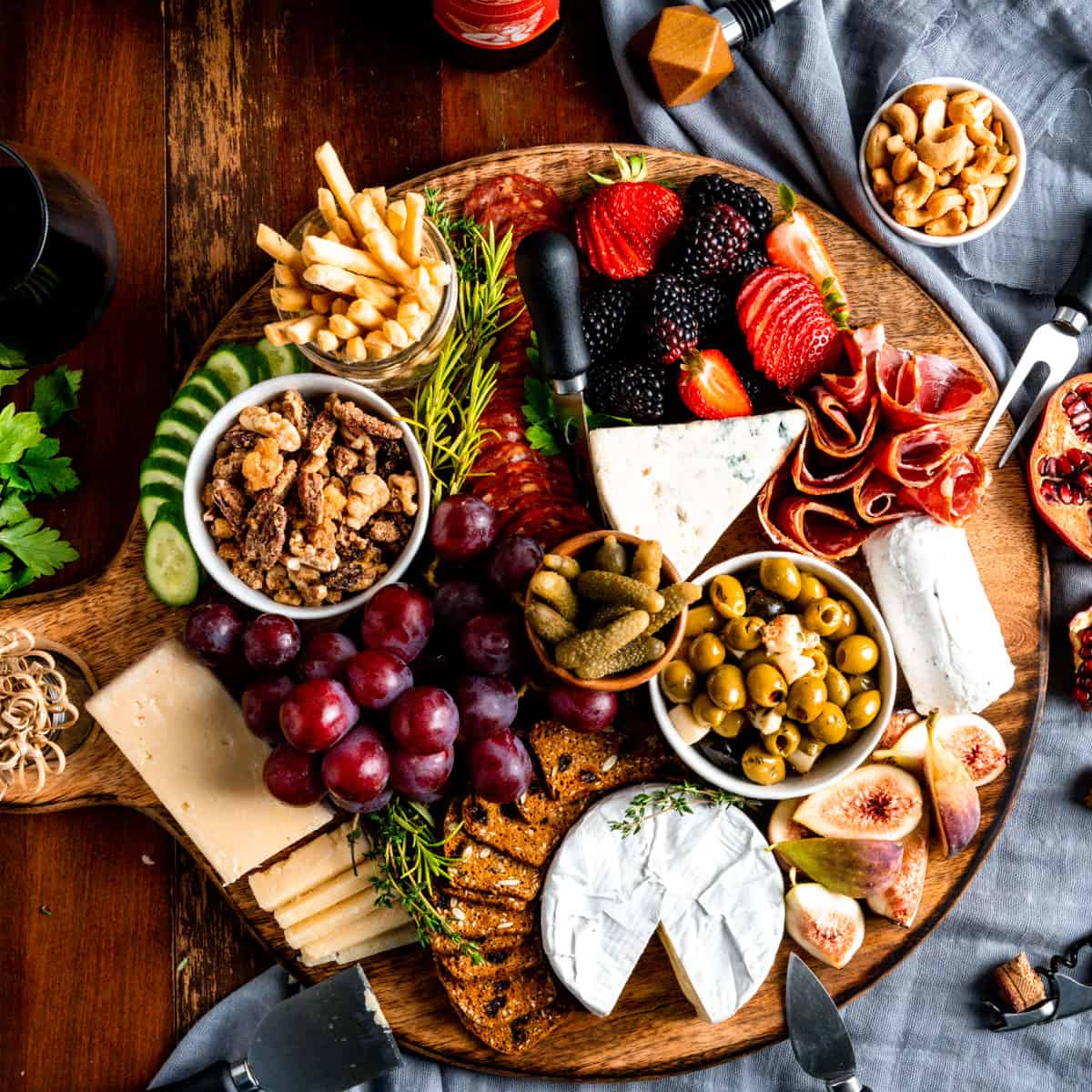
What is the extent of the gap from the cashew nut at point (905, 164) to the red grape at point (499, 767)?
114cm

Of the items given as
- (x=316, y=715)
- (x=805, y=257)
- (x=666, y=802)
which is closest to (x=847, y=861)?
(x=666, y=802)

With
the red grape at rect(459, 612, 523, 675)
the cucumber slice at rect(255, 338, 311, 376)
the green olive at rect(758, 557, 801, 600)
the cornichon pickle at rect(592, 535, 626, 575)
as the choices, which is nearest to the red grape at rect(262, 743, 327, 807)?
the red grape at rect(459, 612, 523, 675)

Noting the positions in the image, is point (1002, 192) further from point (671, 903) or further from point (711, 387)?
point (671, 903)

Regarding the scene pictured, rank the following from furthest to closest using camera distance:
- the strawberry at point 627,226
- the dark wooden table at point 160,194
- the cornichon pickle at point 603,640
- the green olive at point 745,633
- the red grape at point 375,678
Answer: the dark wooden table at point 160,194
the strawberry at point 627,226
the green olive at point 745,633
the red grape at point 375,678
the cornichon pickle at point 603,640

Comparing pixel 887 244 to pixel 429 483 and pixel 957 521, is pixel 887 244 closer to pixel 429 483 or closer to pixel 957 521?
pixel 957 521

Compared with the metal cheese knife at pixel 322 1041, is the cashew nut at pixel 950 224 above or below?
above

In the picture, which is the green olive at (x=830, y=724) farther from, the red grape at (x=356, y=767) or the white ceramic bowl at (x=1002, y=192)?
the white ceramic bowl at (x=1002, y=192)

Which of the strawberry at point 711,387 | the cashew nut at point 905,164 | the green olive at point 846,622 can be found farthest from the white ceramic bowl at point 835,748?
the cashew nut at point 905,164

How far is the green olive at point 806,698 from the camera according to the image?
4.98 ft

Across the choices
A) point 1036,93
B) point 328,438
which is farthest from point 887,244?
point 328,438

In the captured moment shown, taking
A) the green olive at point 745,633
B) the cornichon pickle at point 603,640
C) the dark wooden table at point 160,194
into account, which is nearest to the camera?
the cornichon pickle at point 603,640

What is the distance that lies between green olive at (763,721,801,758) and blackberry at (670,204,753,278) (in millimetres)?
733

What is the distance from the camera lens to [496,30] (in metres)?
1.64

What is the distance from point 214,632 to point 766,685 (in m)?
0.84
